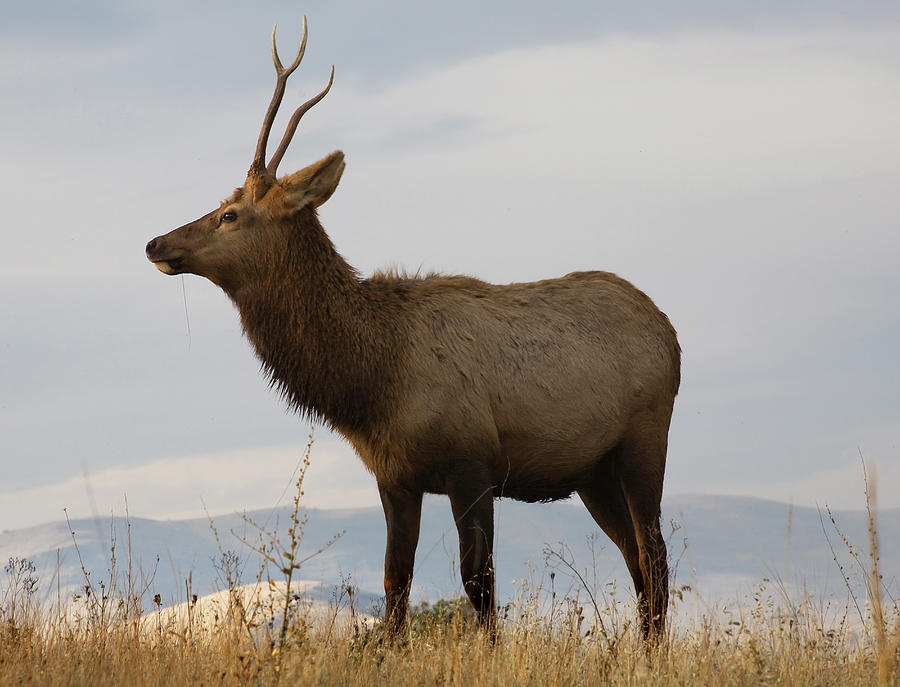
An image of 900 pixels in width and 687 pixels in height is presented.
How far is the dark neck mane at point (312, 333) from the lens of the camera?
7.81 metres

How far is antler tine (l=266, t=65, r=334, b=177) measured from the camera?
8312 mm

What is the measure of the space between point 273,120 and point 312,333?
5.91ft

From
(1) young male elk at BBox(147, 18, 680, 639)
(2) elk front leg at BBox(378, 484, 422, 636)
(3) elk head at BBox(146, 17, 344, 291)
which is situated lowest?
(2) elk front leg at BBox(378, 484, 422, 636)

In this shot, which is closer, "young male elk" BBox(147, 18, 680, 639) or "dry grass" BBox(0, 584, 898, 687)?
"dry grass" BBox(0, 584, 898, 687)

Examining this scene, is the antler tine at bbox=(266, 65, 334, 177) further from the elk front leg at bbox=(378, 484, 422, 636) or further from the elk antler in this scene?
the elk front leg at bbox=(378, 484, 422, 636)

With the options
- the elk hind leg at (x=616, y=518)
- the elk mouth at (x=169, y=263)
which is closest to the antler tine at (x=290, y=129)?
the elk mouth at (x=169, y=263)

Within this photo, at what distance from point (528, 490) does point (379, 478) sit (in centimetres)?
117

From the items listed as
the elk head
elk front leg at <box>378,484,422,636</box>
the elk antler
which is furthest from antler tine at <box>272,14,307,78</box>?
elk front leg at <box>378,484,422,636</box>

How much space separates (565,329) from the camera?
27.7 ft

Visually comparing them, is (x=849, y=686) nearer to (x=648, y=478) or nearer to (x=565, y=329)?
(x=648, y=478)

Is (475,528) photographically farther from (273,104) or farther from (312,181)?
(273,104)

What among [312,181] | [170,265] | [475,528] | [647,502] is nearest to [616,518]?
[647,502]

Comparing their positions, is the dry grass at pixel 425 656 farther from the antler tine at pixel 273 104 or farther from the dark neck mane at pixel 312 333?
the antler tine at pixel 273 104

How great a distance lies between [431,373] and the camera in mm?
7750
